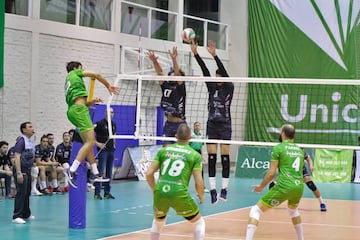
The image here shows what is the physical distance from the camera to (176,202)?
8695mm

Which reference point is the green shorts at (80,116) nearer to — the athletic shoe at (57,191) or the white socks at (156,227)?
the white socks at (156,227)

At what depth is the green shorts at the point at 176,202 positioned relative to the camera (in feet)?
28.5

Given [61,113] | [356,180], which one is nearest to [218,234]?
[61,113]

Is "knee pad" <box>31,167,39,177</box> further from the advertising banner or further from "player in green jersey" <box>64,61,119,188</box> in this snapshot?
the advertising banner

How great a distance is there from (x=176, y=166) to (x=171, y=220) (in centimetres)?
496

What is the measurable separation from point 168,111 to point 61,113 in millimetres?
8162

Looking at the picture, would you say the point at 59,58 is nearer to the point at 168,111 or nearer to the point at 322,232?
the point at 168,111

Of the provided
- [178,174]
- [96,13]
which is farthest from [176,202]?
[96,13]

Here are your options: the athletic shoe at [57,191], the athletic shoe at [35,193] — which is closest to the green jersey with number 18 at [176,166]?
the athletic shoe at [35,193]

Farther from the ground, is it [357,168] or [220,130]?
[220,130]

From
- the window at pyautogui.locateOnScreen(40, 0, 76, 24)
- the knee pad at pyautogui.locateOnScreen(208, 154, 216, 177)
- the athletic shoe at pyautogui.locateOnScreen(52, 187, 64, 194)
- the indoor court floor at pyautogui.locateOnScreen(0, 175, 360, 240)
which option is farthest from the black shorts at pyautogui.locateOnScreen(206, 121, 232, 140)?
the window at pyautogui.locateOnScreen(40, 0, 76, 24)

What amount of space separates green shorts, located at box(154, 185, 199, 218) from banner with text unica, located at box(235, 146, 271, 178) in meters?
15.0

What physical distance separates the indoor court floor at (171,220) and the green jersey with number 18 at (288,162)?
74.4 inches

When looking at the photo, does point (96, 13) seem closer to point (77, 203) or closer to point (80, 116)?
point (77, 203)
